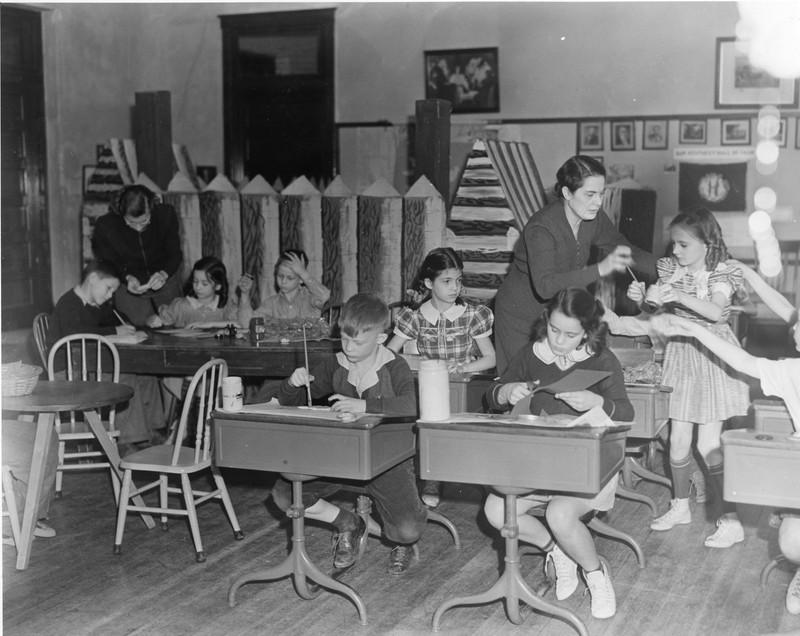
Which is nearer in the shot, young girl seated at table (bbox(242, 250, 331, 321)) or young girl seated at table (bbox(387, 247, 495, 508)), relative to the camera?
young girl seated at table (bbox(387, 247, 495, 508))

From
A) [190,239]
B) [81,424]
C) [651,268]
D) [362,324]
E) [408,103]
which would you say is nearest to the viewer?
[362,324]

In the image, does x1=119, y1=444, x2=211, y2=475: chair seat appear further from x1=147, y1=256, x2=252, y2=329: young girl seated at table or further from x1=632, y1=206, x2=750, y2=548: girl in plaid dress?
x1=632, y1=206, x2=750, y2=548: girl in plaid dress

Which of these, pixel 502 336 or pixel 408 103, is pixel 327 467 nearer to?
pixel 502 336

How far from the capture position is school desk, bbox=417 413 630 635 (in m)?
3.15

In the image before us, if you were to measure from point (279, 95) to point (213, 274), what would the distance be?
431 centimetres

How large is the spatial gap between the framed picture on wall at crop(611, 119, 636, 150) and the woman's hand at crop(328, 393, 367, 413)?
18.4 feet

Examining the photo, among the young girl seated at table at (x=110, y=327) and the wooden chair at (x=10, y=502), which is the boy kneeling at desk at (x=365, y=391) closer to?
the wooden chair at (x=10, y=502)

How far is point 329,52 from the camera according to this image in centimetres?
955

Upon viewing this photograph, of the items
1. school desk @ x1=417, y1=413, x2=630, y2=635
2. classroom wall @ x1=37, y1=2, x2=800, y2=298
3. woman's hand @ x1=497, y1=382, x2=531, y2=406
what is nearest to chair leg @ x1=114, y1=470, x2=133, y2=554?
school desk @ x1=417, y1=413, x2=630, y2=635

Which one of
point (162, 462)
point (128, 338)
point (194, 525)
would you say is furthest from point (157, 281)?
point (194, 525)

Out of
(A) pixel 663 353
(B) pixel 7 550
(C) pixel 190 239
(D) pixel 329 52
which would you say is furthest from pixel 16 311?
(A) pixel 663 353

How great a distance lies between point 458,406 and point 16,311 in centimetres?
571

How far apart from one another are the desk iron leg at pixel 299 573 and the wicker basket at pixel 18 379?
51.6 inches

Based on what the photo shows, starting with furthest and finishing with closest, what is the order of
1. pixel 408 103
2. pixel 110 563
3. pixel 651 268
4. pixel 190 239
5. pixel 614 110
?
1. pixel 408 103
2. pixel 614 110
3. pixel 190 239
4. pixel 651 268
5. pixel 110 563
